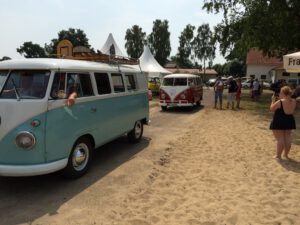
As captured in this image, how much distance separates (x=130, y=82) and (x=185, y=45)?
239 feet

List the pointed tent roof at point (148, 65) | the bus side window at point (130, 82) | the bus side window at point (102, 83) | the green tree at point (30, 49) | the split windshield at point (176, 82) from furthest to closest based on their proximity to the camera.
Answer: the green tree at point (30, 49) → the pointed tent roof at point (148, 65) → the split windshield at point (176, 82) → the bus side window at point (130, 82) → the bus side window at point (102, 83)

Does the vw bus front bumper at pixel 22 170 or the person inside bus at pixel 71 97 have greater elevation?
the person inside bus at pixel 71 97

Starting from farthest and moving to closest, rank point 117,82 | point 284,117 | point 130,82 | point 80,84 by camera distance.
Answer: point 130,82
point 117,82
point 284,117
point 80,84

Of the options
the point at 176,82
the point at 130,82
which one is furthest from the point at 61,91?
the point at 176,82

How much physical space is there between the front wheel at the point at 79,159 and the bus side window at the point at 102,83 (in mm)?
1215

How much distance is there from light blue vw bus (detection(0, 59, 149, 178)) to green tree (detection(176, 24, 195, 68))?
7378 cm

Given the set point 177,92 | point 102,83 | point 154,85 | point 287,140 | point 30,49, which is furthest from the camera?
point 30,49

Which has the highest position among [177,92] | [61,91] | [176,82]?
[61,91]

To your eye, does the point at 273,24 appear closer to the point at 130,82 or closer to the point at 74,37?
the point at 130,82

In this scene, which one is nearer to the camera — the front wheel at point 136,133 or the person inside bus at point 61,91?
the person inside bus at point 61,91

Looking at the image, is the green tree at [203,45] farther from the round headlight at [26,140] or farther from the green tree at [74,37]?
the round headlight at [26,140]

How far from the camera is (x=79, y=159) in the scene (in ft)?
21.5

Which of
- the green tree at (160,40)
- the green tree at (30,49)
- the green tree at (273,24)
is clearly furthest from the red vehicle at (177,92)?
the green tree at (30,49)

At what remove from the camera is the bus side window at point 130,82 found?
29.6ft
